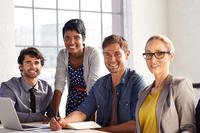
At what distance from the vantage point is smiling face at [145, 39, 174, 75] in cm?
222

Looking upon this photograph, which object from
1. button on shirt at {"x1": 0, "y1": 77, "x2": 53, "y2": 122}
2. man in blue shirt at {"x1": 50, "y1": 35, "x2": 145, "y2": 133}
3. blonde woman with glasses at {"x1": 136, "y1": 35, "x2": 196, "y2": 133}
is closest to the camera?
blonde woman with glasses at {"x1": 136, "y1": 35, "x2": 196, "y2": 133}

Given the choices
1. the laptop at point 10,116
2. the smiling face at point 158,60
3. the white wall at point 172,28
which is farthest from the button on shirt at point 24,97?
the white wall at point 172,28

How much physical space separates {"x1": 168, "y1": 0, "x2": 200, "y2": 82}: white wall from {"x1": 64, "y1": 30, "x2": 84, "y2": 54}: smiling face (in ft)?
7.78

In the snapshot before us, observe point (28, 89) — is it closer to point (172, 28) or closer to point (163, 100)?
point (163, 100)

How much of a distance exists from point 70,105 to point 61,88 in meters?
0.16

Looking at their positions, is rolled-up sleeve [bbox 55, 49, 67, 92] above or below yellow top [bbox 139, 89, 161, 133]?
above

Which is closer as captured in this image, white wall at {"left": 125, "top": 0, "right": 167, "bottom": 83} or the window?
the window

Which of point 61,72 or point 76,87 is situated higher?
point 61,72

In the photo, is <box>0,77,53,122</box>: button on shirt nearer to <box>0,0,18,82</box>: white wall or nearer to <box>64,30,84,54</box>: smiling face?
<box>64,30,84,54</box>: smiling face

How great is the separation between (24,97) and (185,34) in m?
2.82

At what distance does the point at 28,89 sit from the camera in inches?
127

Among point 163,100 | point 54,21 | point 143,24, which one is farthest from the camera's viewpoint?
point 143,24

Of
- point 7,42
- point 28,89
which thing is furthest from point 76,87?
point 7,42

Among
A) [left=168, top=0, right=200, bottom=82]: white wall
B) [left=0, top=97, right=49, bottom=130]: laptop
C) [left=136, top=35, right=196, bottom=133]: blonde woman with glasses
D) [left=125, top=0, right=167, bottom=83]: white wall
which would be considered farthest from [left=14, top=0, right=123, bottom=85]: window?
[left=136, top=35, right=196, bottom=133]: blonde woman with glasses
